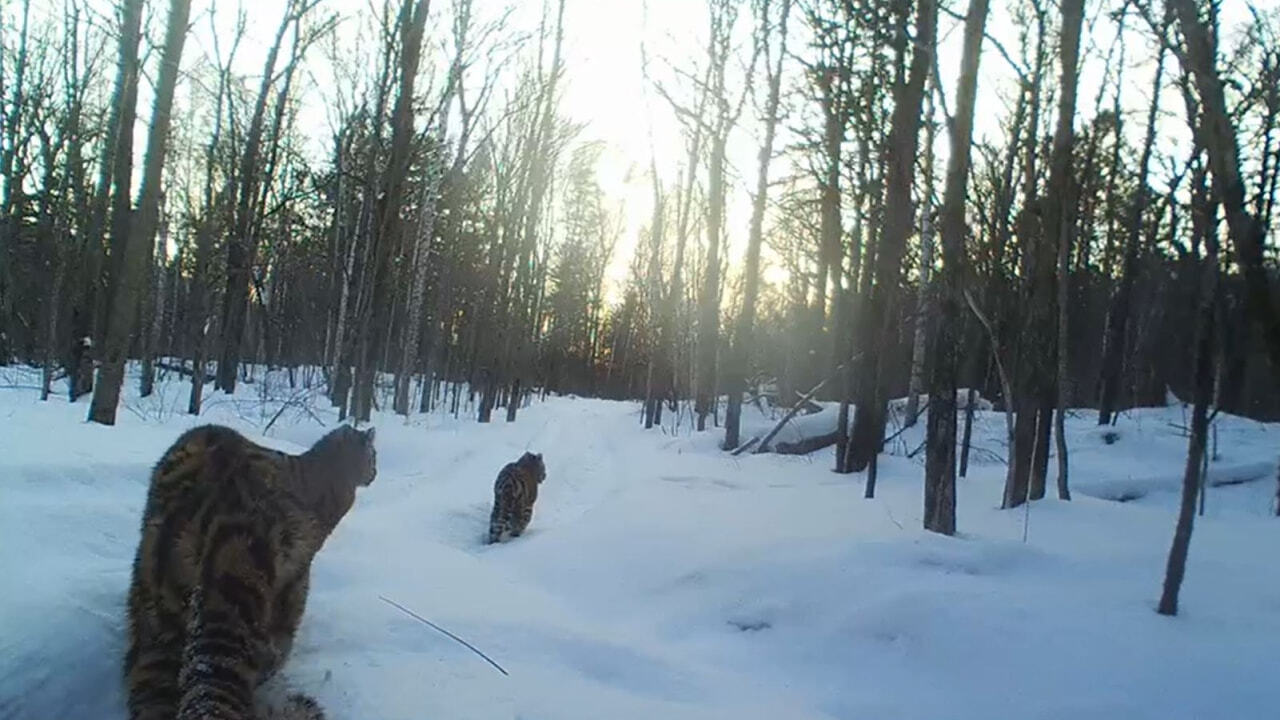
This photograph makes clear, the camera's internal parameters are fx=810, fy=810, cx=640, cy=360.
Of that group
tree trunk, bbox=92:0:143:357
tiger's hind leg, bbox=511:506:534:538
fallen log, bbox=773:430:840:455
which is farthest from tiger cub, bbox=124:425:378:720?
fallen log, bbox=773:430:840:455

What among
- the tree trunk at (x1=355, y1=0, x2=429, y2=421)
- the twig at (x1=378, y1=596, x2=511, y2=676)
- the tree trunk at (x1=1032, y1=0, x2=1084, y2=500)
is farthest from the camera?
the tree trunk at (x1=355, y1=0, x2=429, y2=421)

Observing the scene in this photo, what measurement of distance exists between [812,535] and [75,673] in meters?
4.60

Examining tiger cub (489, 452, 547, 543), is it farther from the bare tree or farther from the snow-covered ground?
the bare tree

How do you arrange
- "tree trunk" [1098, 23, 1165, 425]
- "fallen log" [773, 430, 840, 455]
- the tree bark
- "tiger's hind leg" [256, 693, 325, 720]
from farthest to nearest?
1. "tree trunk" [1098, 23, 1165, 425]
2. the tree bark
3. "fallen log" [773, 430, 840, 455]
4. "tiger's hind leg" [256, 693, 325, 720]

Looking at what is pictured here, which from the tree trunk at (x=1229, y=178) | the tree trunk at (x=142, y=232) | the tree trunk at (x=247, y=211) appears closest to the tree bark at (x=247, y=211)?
the tree trunk at (x=247, y=211)

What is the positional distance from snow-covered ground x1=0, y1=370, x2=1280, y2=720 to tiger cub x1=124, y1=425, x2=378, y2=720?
1.08 ft

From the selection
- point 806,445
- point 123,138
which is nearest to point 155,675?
point 123,138

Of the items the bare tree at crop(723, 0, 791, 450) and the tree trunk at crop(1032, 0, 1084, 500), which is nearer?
the tree trunk at crop(1032, 0, 1084, 500)

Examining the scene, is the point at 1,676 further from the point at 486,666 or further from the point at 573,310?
the point at 573,310

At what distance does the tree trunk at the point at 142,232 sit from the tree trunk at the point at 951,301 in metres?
8.24

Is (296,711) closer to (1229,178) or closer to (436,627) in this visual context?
(436,627)

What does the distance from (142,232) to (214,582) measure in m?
8.52

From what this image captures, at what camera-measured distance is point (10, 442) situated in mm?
4801

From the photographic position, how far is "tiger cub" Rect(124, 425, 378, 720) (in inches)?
85.8
